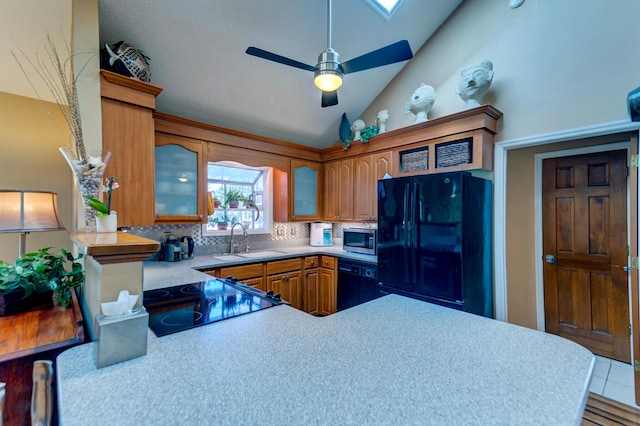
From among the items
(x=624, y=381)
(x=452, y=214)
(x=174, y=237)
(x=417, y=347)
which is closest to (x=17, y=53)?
(x=174, y=237)

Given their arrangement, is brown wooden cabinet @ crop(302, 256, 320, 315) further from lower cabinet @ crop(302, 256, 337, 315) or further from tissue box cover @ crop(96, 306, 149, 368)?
tissue box cover @ crop(96, 306, 149, 368)

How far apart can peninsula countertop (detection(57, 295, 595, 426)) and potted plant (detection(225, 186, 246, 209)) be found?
2.58 meters

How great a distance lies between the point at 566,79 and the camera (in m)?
2.33

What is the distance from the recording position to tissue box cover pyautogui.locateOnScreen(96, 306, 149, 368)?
856 mm

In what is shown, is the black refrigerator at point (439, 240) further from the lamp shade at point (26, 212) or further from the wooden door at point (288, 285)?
the lamp shade at point (26, 212)

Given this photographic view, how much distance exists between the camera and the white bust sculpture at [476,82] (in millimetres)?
2551

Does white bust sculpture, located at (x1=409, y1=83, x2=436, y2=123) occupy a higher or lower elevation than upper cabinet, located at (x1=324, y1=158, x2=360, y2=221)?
higher

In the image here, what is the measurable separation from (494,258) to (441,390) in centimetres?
232

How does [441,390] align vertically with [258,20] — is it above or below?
below

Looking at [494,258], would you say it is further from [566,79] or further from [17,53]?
[17,53]

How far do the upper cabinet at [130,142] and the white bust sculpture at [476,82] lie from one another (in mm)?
2697

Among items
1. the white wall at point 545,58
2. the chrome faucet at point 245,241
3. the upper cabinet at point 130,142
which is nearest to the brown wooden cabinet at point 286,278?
the chrome faucet at point 245,241

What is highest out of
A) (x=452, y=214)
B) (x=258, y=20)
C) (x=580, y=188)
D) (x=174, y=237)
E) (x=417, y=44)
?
(x=417, y=44)

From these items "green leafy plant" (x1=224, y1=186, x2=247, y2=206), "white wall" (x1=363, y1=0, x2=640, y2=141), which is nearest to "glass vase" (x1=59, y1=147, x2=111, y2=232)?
"green leafy plant" (x1=224, y1=186, x2=247, y2=206)
